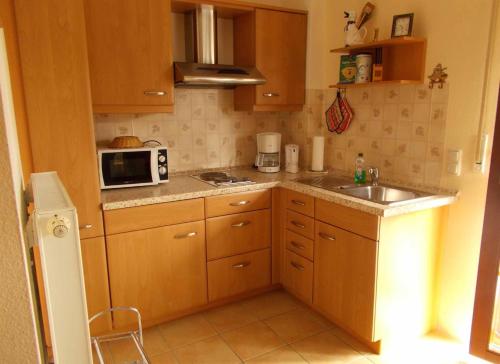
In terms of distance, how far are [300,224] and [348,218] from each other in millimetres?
437

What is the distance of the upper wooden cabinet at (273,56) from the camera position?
8.79 ft

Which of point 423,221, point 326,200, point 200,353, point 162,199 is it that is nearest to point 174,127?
point 162,199

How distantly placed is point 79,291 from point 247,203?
5.89ft

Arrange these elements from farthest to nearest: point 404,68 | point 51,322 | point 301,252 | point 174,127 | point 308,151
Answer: point 308,151
point 174,127
point 301,252
point 404,68
point 51,322

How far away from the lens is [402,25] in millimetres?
2166

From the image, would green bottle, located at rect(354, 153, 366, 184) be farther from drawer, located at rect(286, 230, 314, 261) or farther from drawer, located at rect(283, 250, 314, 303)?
drawer, located at rect(283, 250, 314, 303)

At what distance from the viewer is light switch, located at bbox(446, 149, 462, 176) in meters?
2.08

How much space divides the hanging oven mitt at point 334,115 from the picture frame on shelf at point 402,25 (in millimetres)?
621

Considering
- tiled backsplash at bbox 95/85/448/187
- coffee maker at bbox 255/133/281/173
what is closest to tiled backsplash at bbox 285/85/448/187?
tiled backsplash at bbox 95/85/448/187

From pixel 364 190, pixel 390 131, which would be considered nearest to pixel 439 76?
pixel 390 131

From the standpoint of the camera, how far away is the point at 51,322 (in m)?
0.72

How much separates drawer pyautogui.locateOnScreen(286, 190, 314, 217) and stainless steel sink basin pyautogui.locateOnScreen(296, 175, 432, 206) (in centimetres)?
10

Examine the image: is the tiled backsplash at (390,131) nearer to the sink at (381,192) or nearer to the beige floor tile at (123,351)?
the sink at (381,192)

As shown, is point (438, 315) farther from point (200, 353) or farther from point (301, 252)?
point (200, 353)
